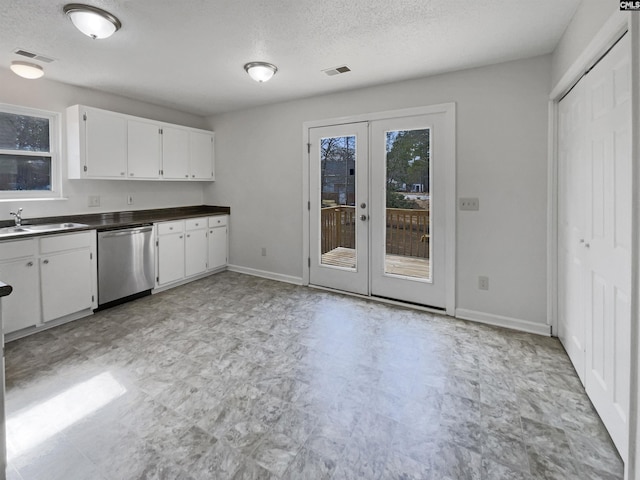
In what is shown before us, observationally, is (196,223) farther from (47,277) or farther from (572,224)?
(572,224)

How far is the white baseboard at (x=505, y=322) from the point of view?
9.89 ft

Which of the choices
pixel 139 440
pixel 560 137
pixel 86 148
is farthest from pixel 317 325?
pixel 86 148

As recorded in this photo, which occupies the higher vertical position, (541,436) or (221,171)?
(221,171)

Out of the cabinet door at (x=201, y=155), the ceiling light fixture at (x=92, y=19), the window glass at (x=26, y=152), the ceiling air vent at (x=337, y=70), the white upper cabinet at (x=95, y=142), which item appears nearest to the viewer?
the ceiling light fixture at (x=92, y=19)

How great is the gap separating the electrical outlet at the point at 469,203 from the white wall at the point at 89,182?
13.0ft

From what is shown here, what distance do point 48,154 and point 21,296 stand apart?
5.37ft

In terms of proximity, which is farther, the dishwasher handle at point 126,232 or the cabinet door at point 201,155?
the cabinet door at point 201,155

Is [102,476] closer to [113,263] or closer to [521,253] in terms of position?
[113,263]

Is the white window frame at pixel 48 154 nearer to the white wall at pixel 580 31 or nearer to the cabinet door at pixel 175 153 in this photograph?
the cabinet door at pixel 175 153

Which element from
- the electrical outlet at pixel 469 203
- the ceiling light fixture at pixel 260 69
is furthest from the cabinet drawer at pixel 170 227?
the electrical outlet at pixel 469 203

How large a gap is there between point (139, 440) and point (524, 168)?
3447mm

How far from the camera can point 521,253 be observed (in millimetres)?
3096

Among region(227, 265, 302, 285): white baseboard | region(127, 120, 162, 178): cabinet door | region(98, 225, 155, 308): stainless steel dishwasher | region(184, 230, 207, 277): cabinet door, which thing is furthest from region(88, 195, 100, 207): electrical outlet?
region(227, 265, 302, 285): white baseboard

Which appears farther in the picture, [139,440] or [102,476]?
[139,440]
